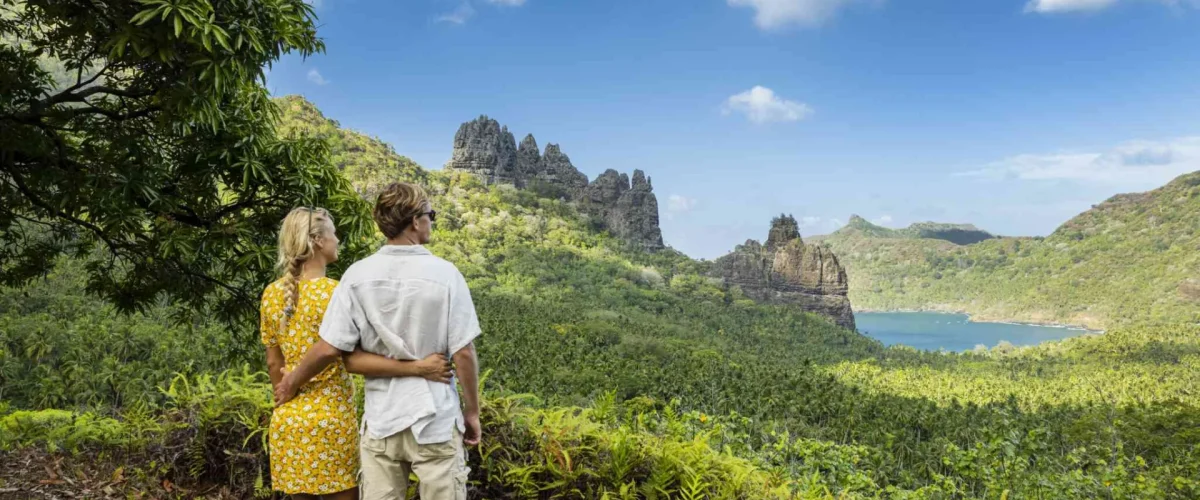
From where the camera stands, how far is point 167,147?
4508mm

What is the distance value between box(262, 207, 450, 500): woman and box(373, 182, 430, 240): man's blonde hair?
16.3 inches

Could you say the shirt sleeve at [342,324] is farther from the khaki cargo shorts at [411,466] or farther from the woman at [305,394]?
the khaki cargo shorts at [411,466]

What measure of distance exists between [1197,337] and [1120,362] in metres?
19.8

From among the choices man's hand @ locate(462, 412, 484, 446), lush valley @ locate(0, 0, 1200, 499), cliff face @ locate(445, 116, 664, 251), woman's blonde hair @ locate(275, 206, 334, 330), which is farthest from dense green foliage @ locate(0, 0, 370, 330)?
cliff face @ locate(445, 116, 664, 251)

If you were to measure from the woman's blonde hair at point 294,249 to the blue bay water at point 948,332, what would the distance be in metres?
111

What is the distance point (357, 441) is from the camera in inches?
101

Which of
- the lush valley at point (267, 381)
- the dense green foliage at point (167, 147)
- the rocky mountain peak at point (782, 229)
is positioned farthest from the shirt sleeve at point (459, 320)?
the rocky mountain peak at point (782, 229)

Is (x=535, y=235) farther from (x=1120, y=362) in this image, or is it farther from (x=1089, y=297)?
(x=1089, y=297)

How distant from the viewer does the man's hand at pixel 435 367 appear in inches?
86.6

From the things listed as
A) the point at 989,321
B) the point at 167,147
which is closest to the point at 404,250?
the point at 167,147

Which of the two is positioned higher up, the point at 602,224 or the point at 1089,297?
the point at 602,224

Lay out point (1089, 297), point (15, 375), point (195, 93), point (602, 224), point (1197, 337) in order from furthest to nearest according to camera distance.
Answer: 1. point (1089, 297)
2. point (602, 224)
3. point (1197, 337)
4. point (15, 375)
5. point (195, 93)

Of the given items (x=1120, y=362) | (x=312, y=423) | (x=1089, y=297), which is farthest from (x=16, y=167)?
(x=1089, y=297)

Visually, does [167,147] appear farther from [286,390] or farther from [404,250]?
[404,250]
